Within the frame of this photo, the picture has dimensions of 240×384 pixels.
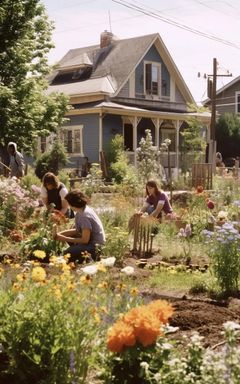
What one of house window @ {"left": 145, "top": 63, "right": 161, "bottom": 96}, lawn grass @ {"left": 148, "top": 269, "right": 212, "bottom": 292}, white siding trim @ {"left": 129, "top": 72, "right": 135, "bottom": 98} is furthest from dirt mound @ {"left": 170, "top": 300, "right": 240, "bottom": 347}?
house window @ {"left": 145, "top": 63, "right": 161, "bottom": 96}

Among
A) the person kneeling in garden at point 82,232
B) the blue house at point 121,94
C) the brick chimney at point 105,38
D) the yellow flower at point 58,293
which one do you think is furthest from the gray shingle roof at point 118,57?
the yellow flower at point 58,293

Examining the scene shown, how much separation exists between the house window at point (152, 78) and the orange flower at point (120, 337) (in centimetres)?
3063

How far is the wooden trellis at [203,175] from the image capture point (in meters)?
19.3

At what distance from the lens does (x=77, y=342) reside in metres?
3.55

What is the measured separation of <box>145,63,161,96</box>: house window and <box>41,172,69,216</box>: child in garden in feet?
76.6

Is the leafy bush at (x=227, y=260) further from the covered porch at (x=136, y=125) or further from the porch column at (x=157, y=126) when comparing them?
the porch column at (x=157, y=126)

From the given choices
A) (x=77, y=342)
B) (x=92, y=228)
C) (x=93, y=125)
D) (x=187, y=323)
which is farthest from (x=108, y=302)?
(x=93, y=125)

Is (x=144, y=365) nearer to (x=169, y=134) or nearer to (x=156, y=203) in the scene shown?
(x=156, y=203)

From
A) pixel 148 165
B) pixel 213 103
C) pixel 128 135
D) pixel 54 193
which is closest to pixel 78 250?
pixel 54 193

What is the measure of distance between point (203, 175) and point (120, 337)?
16.3m

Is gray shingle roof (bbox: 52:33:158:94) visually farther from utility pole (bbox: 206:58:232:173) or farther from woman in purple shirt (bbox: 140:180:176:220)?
woman in purple shirt (bbox: 140:180:176:220)

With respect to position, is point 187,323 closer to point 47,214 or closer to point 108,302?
point 108,302

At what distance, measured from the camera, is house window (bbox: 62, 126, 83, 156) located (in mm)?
31750

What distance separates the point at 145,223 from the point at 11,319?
5.85m
